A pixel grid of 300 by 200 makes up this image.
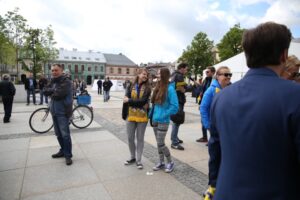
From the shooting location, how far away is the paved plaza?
10.9 feet

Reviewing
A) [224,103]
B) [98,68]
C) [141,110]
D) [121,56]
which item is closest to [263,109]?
[224,103]

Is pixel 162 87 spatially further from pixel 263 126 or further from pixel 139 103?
pixel 263 126


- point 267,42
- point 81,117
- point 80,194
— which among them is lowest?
point 80,194

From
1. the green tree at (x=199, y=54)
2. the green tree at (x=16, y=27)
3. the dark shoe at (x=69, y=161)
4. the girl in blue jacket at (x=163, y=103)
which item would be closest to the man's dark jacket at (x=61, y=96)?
the dark shoe at (x=69, y=161)

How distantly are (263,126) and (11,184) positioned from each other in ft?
12.4

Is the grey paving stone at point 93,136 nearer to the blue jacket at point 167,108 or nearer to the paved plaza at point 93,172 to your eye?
the paved plaza at point 93,172

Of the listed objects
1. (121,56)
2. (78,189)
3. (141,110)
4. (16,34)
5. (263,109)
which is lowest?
(78,189)

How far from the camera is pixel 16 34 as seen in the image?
24312mm

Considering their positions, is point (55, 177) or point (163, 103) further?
point (163, 103)

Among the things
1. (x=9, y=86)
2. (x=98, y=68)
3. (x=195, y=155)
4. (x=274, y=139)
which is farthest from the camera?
(x=98, y=68)

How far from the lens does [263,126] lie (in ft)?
3.82

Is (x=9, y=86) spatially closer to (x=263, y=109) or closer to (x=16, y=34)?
(x=263, y=109)

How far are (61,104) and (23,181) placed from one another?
1452mm

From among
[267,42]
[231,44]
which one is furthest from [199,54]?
[267,42]
